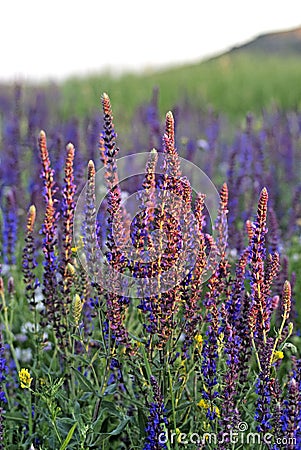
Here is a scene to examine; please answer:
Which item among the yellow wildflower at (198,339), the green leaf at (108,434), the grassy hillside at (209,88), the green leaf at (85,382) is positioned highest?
the grassy hillside at (209,88)

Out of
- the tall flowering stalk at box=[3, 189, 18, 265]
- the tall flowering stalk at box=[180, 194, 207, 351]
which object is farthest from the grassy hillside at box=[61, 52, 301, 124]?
the tall flowering stalk at box=[180, 194, 207, 351]

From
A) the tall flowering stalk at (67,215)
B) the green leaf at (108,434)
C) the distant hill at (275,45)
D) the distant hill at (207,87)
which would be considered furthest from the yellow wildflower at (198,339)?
the distant hill at (275,45)

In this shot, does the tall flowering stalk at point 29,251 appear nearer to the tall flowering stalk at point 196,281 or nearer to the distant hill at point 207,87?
the tall flowering stalk at point 196,281

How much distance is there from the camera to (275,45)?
808 inches

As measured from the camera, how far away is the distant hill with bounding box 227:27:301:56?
65.2 ft

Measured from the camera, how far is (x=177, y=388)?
2344mm

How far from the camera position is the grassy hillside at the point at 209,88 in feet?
41.4

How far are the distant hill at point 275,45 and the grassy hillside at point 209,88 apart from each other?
8.28 ft

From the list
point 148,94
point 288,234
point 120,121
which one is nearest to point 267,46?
point 148,94

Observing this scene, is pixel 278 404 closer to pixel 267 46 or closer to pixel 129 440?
pixel 129 440

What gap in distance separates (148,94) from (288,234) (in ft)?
26.9

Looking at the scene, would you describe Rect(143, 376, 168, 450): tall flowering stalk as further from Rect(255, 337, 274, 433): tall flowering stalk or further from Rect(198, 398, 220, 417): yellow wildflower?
Rect(255, 337, 274, 433): tall flowering stalk

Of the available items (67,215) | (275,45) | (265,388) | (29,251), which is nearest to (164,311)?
(265,388)

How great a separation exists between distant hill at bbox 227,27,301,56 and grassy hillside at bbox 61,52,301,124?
2525 mm
